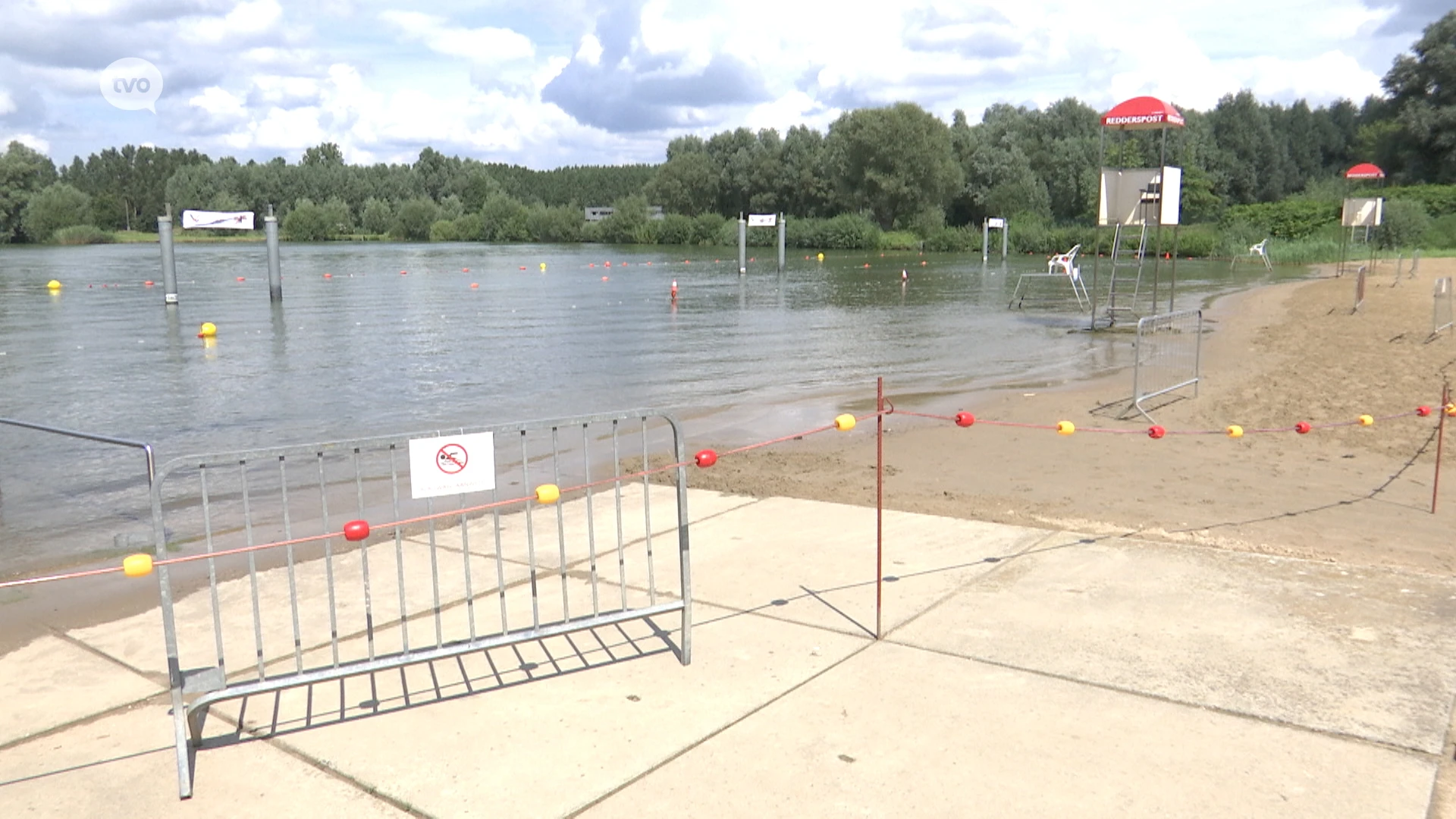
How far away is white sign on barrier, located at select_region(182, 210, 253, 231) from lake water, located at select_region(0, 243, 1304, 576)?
8.06 ft

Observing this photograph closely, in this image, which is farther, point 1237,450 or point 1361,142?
point 1361,142

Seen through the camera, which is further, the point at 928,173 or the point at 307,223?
the point at 307,223

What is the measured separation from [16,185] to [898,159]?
78.6 metres

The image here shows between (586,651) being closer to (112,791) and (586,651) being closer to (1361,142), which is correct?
(112,791)

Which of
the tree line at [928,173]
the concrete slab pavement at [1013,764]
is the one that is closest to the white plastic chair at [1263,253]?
the tree line at [928,173]

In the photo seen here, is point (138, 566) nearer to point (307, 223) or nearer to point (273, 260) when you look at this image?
point (273, 260)

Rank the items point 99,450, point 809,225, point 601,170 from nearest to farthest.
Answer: point 99,450 → point 809,225 → point 601,170

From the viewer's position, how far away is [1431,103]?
6931 centimetres

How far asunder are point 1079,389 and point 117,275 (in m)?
46.2

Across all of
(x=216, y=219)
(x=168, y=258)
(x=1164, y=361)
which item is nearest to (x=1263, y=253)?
(x=1164, y=361)

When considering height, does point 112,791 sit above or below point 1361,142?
below

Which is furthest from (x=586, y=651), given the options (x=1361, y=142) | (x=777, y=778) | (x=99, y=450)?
(x=1361, y=142)

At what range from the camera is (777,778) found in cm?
409

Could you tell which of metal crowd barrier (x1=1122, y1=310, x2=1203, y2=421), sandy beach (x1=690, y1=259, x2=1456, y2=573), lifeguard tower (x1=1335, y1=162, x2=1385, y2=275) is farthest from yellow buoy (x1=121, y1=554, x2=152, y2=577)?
lifeguard tower (x1=1335, y1=162, x2=1385, y2=275)
